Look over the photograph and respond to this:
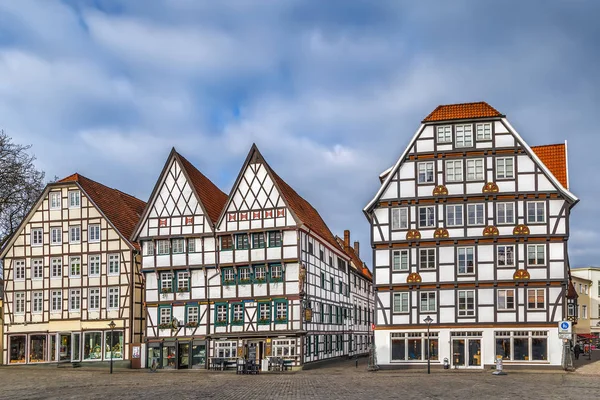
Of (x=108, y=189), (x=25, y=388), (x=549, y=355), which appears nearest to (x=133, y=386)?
(x=25, y=388)

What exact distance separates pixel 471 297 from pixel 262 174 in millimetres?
16423

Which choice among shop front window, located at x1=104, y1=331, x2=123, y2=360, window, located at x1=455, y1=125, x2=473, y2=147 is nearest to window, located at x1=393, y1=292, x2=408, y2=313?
window, located at x1=455, y1=125, x2=473, y2=147

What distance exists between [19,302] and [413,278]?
30.6 metres

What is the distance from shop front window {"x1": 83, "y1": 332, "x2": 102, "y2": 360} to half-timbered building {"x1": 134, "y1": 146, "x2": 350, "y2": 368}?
438cm

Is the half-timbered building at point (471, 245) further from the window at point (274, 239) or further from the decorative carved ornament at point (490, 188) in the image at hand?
the window at point (274, 239)

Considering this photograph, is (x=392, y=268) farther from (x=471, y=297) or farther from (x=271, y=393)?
(x=271, y=393)

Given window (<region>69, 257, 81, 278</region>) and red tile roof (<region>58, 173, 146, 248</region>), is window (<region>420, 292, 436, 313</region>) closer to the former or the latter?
red tile roof (<region>58, 173, 146, 248</region>)

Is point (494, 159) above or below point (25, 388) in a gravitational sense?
above

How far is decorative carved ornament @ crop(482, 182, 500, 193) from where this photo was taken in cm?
4653

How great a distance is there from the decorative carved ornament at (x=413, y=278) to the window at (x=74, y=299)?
25.2 m

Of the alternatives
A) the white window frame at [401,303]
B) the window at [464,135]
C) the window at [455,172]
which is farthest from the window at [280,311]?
the window at [464,135]

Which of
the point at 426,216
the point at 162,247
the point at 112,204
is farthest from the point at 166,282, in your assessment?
the point at 426,216

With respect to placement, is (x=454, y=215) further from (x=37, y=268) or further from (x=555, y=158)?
(x=37, y=268)

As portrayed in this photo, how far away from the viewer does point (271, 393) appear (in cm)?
3025
